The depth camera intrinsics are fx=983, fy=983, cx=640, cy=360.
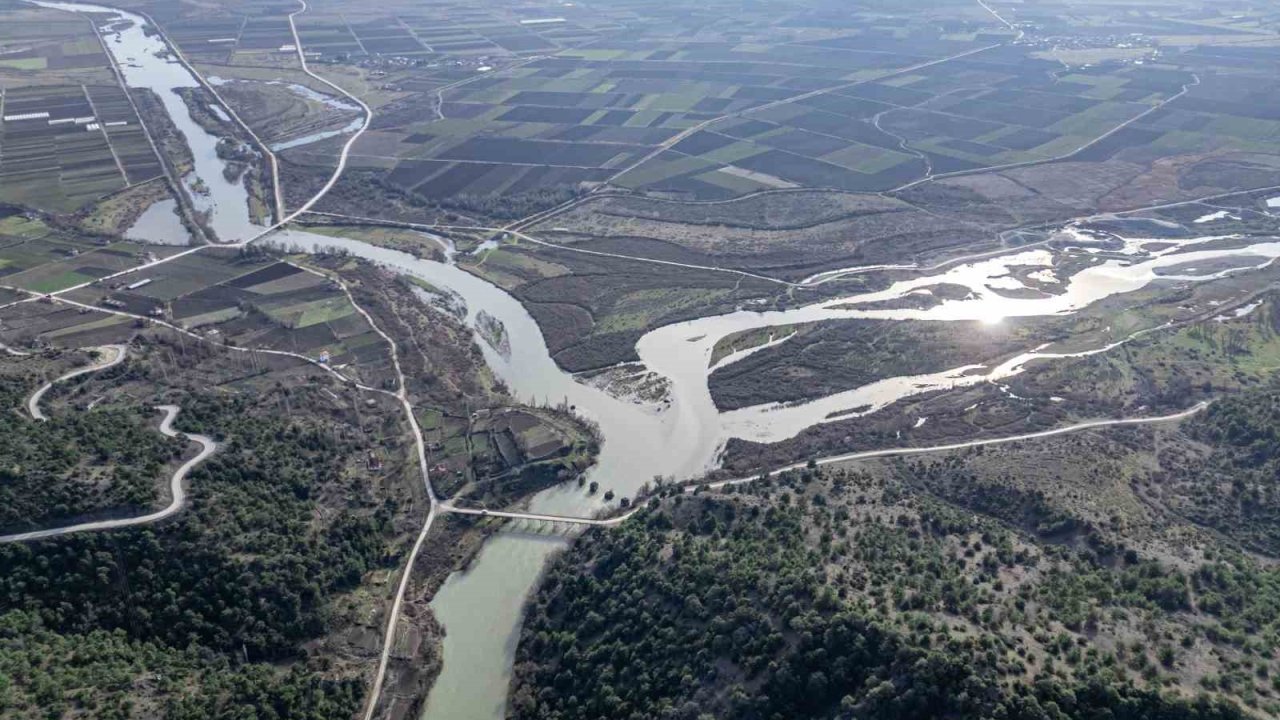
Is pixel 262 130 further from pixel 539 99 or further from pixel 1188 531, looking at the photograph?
pixel 1188 531

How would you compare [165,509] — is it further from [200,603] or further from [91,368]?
[91,368]

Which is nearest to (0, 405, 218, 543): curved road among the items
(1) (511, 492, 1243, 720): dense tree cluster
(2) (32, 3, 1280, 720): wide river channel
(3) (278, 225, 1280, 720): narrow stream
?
(2) (32, 3, 1280, 720): wide river channel

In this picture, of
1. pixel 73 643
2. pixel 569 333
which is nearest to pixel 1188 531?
pixel 569 333

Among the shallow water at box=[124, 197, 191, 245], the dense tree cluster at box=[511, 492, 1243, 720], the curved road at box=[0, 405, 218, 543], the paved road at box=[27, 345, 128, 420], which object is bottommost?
the dense tree cluster at box=[511, 492, 1243, 720]

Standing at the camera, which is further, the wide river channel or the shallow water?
the shallow water

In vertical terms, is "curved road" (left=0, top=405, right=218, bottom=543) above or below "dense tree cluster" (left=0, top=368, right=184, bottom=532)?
below

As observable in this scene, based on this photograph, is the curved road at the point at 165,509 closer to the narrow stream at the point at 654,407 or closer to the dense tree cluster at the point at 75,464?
the dense tree cluster at the point at 75,464

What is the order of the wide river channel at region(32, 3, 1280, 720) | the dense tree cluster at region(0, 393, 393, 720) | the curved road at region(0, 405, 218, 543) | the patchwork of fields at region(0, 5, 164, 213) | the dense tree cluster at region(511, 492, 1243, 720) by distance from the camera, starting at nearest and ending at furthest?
the dense tree cluster at region(511, 492, 1243, 720) → the dense tree cluster at region(0, 393, 393, 720) → the curved road at region(0, 405, 218, 543) → the wide river channel at region(32, 3, 1280, 720) → the patchwork of fields at region(0, 5, 164, 213)

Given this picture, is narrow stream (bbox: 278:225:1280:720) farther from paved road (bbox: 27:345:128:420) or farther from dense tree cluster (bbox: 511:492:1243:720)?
paved road (bbox: 27:345:128:420)
